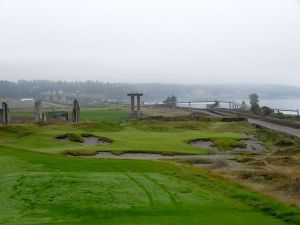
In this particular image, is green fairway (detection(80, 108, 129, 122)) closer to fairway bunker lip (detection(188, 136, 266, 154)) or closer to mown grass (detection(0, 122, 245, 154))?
mown grass (detection(0, 122, 245, 154))

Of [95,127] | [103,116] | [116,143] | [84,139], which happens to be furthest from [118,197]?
[103,116]

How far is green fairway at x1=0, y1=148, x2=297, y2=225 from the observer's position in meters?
14.0

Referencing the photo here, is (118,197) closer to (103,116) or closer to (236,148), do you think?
(236,148)

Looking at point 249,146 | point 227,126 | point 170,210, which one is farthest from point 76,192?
point 227,126

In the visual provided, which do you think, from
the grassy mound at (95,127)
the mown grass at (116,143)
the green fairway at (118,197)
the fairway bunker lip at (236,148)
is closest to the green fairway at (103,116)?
the grassy mound at (95,127)

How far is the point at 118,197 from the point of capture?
54.1 feet

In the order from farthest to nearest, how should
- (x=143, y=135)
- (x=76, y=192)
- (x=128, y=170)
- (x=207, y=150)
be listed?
(x=143, y=135) → (x=207, y=150) → (x=128, y=170) → (x=76, y=192)

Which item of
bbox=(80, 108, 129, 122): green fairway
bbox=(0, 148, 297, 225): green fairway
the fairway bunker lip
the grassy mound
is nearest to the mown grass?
the fairway bunker lip

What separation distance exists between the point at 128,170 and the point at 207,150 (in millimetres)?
20789

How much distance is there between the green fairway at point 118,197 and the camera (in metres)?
14.0

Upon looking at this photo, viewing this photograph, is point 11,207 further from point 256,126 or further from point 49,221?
point 256,126

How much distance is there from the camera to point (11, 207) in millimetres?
14727

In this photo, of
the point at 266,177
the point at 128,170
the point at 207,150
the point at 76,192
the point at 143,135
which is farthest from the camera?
the point at 143,135

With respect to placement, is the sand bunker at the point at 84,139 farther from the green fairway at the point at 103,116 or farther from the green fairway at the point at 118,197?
the green fairway at the point at 103,116
